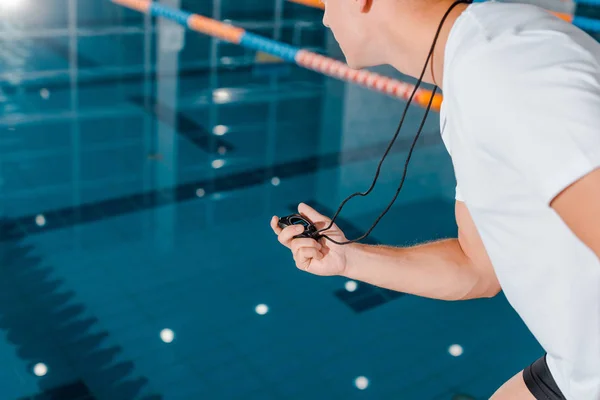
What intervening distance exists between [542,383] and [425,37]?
0.60m

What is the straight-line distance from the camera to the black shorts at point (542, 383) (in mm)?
1257

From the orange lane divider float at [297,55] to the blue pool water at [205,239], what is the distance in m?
0.12

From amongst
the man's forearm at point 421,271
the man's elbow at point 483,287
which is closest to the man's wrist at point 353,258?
the man's forearm at point 421,271

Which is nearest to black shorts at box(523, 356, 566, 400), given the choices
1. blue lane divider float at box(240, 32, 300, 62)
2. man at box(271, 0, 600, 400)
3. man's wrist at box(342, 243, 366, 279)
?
man at box(271, 0, 600, 400)

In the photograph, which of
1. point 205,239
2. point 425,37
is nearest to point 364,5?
point 425,37

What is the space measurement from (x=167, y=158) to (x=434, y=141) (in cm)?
165

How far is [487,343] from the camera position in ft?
9.32

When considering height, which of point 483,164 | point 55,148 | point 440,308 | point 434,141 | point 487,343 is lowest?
point 483,164

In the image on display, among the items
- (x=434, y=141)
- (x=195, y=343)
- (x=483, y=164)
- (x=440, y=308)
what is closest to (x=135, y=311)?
(x=195, y=343)

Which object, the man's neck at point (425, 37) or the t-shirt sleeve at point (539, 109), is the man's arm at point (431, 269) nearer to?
the man's neck at point (425, 37)

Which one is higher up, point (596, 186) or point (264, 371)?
point (264, 371)

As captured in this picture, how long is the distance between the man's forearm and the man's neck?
1.19ft

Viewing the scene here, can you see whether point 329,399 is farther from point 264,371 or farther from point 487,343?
point 487,343

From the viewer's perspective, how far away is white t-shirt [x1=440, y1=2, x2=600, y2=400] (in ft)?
2.86
